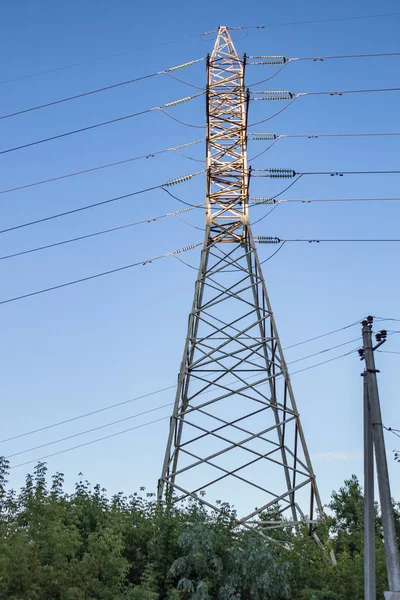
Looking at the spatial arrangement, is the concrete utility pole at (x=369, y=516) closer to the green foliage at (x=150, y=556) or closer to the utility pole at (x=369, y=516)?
the utility pole at (x=369, y=516)

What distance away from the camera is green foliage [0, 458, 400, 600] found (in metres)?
13.5

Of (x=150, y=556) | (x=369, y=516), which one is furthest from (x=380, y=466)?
(x=150, y=556)

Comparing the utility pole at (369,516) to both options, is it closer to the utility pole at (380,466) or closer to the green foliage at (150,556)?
the utility pole at (380,466)

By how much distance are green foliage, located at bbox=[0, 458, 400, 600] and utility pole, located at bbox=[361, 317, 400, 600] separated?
262 cm

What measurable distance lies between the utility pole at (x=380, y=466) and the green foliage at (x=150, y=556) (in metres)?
2.62

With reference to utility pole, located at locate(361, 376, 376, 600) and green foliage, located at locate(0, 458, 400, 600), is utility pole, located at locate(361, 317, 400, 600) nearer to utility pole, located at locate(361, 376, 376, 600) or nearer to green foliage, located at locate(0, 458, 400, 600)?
utility pole, located at locate(361, 376, 376, 600)

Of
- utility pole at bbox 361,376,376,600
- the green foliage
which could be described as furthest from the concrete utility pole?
the green foliage

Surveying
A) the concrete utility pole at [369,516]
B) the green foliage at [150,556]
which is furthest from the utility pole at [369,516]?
the green foliage at [150,556]

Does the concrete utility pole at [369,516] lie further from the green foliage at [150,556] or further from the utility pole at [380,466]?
the green foliage at [150,556]

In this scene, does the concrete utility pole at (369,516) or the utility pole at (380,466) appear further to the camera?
the concrete utility pole at (369,516)

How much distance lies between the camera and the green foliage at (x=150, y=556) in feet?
44.4

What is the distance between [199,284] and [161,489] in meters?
5.28

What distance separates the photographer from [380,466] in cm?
1311

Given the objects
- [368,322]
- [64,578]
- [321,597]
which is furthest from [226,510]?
[368,322]
